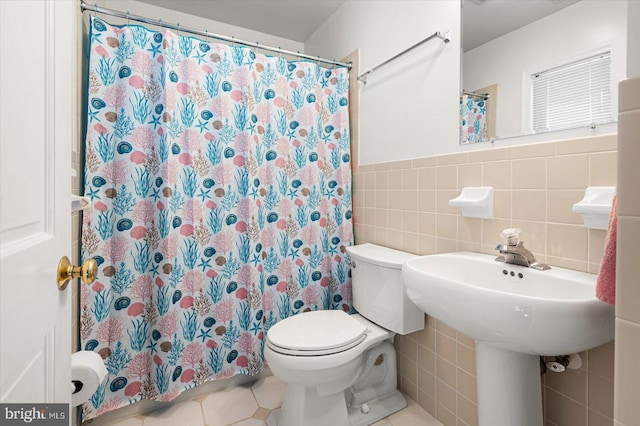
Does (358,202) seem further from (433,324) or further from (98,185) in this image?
(98,185)

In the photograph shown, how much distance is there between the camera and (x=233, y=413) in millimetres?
1523

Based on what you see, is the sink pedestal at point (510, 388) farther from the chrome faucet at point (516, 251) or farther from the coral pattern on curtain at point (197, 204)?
the coral pattern on curtain at point (197, 204)

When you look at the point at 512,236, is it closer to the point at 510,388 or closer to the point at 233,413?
the point at 510,388

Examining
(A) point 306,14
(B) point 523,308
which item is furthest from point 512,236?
(A) point 306,14

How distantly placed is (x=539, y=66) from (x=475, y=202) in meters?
0.51

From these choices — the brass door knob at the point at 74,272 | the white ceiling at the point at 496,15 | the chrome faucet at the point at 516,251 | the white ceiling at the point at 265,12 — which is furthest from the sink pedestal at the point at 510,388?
the white ceiling at the point at 265,12

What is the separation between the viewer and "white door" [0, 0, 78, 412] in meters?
0.40

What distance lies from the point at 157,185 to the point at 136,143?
0.71 ft

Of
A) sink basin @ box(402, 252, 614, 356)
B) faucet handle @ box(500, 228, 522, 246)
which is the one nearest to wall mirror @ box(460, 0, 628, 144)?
faucet handle @ box(500, 228, 522, 246)

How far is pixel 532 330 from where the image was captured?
72cm

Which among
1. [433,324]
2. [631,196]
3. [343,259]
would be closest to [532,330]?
[631,196]

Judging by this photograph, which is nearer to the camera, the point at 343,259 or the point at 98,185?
the point at 98,185

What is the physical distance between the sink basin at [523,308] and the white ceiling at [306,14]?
2.95 ft

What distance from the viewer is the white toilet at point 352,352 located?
1.26 m
